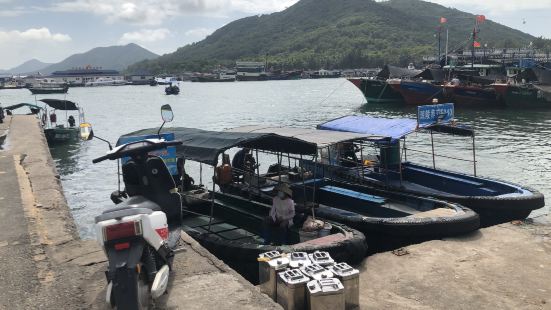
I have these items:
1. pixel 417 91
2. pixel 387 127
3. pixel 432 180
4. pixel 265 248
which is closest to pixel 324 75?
pixel 417 91

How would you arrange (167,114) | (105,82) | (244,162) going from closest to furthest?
(167,114) < (244,162) < (105,82)

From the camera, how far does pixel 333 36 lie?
640 feet

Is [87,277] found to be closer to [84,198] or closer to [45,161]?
[45,161]

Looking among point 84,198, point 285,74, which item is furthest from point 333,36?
point 84,198

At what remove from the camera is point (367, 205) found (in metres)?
11.0

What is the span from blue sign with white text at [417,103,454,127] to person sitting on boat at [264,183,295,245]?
453 centimetres

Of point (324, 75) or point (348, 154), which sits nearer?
point (348, 154)

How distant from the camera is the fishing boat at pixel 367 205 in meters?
8.88

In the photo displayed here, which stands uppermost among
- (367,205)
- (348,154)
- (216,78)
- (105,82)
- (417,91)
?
(216,78)

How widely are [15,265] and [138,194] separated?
1.95 metres

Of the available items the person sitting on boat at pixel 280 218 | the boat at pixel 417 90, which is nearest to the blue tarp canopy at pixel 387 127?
the person sitting on boat at pixel 280 218

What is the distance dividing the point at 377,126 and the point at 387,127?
0.39m

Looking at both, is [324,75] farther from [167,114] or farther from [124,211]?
[124,211]

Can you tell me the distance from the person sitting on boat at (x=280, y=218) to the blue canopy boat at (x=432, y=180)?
3774mm
